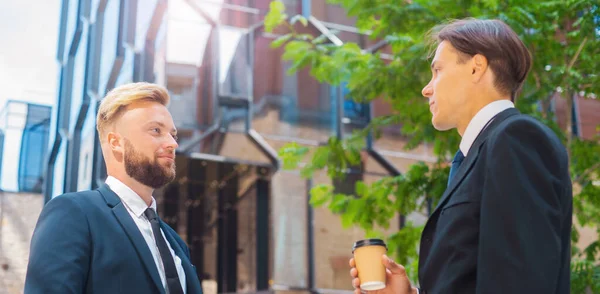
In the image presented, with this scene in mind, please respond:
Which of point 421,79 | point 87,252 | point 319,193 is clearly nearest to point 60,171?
point 319,193

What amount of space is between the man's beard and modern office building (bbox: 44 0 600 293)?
7.73m

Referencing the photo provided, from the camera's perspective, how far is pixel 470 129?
259 centimetres

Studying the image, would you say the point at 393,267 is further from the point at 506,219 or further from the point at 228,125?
the point at 228,125

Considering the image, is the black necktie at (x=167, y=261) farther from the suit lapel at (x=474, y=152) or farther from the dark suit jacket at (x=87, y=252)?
the suit lapel at (x=474, y=152)

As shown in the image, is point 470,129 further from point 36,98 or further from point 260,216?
point 260,216

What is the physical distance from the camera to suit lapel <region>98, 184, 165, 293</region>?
3078 mm

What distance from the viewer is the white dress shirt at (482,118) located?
256 cm

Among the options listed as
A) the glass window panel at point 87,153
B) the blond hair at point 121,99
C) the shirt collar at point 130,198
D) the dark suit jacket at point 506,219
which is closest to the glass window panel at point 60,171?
the glass window panel at point 87,153

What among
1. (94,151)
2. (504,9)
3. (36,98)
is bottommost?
(94,151)

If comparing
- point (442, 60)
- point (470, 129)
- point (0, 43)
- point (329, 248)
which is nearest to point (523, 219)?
point (470, 129)

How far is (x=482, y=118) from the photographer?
257 cm

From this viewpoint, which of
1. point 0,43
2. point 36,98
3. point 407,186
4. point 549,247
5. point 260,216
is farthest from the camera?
point 260,216

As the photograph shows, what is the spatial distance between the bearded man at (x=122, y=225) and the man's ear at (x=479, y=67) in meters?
1.48

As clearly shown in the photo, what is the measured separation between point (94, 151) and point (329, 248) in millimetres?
4283
